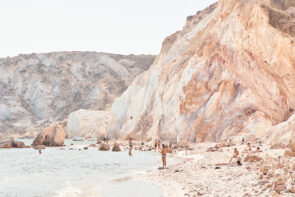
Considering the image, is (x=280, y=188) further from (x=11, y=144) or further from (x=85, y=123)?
(x=85, y=123)

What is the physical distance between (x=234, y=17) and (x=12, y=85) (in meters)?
85.9

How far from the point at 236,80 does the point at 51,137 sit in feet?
90.9

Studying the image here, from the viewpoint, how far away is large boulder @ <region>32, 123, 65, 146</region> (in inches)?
1720

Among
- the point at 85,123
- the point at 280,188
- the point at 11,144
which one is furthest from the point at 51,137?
the point at 280,188

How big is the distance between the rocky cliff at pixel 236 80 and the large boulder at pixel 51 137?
14857 mm

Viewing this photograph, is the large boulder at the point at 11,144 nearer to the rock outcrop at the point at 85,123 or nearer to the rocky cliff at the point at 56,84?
the rock outcrop at the point at 85,123

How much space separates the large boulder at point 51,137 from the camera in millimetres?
43688

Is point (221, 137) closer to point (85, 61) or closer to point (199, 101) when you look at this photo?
point (199, 101)

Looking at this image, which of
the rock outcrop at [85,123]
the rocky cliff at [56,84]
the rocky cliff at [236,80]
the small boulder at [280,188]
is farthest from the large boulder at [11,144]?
the rocky cliff at [56,84]

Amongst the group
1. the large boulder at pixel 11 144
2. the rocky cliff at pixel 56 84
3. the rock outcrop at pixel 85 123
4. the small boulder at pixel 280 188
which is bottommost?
the large boulder at pixel 11 144

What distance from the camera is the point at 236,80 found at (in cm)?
2981

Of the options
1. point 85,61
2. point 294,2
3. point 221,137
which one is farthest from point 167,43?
point 85,61

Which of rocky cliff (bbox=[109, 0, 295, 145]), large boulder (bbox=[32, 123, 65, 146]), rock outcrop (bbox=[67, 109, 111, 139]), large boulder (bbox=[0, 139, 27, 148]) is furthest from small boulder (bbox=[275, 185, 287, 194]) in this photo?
rock outcrop (bbox=[67, 109, 111, 139])

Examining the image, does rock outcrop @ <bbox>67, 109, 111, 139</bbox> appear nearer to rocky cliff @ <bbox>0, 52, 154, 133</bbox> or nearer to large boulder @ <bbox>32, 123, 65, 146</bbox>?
rocky cliff @ <bbox>0, 52, 154, 133</bbox>
